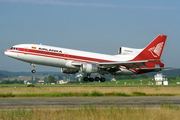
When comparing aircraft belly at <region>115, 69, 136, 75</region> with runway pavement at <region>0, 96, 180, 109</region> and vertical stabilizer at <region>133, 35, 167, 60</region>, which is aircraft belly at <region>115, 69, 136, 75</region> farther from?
runway pavement at <region>0, 96, 180, 109</region>

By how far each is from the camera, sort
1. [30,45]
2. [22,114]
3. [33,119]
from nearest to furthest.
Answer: [33,119], [22,114], [30,45]

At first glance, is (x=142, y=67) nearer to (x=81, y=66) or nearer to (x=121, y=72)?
(x=121, y=72)

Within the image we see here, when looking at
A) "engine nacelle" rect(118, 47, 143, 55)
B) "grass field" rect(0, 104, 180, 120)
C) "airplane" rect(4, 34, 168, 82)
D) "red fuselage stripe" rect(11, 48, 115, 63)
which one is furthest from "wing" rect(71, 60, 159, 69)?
"grass field" rect(0, 104, 180, 120)

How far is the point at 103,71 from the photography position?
51.6 meters

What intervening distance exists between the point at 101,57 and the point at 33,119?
1476 inches

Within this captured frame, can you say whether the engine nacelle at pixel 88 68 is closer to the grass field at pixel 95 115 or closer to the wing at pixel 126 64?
the wing at pixel 126 64

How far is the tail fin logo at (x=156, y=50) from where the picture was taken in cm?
5638

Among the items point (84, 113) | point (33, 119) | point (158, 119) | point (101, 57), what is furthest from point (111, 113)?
point (101, 57)

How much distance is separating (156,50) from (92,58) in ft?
47.9

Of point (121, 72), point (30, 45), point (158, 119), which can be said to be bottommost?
point (158, 119)

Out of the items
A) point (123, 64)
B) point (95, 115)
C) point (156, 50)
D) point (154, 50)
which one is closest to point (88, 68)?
point (123, 64)

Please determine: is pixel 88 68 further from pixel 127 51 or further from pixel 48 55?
pixel 127 51

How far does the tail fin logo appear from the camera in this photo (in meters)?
56.4

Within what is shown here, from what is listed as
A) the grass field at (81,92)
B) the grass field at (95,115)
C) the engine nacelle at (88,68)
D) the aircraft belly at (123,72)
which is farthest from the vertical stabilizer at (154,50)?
the grass field at (95,115)
